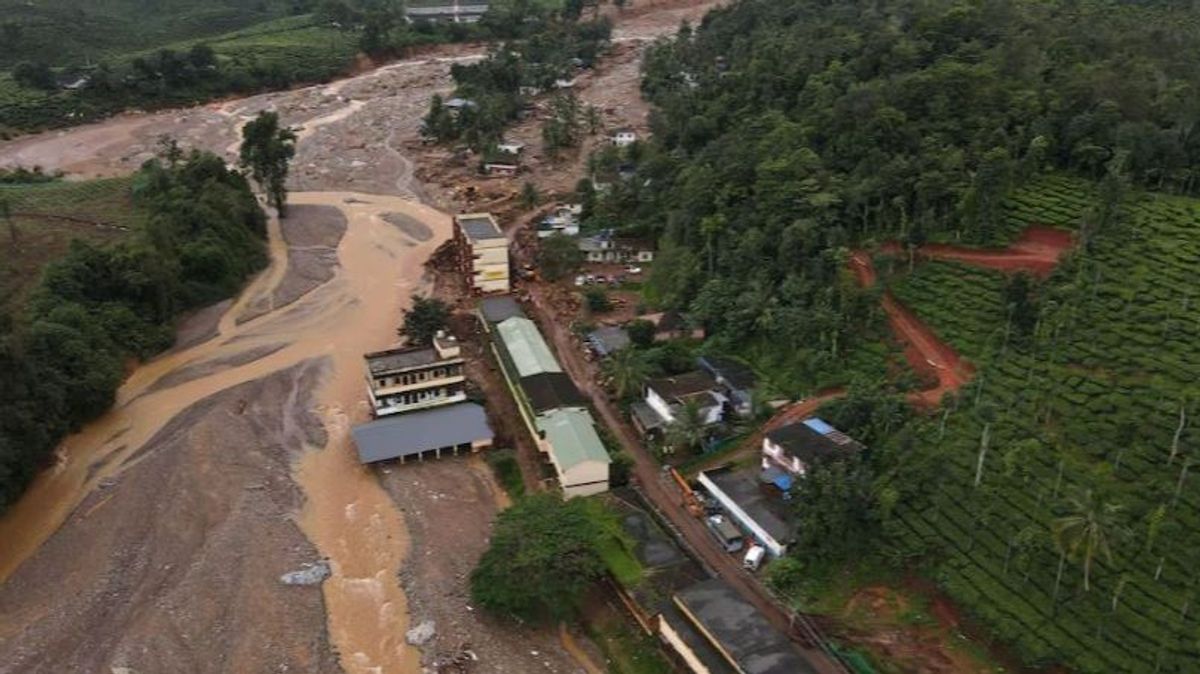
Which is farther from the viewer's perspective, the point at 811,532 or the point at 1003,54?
the point at 1003,54

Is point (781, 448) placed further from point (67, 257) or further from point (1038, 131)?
point (67, 257)

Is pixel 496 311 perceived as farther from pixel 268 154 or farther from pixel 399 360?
pixel 268 154

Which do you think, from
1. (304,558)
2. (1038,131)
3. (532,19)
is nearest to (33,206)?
(304,558)

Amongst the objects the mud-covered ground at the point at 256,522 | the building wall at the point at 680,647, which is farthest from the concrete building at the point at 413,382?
the building wall at the point at 680,647

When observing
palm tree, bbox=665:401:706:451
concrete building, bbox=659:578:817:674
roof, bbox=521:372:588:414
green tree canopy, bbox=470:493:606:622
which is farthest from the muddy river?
palm tree, bbox=665:401:706:451

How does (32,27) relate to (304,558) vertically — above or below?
above

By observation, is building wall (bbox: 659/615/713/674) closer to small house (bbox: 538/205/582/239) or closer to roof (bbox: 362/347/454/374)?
roof (bbox: 362/347/454/374)
